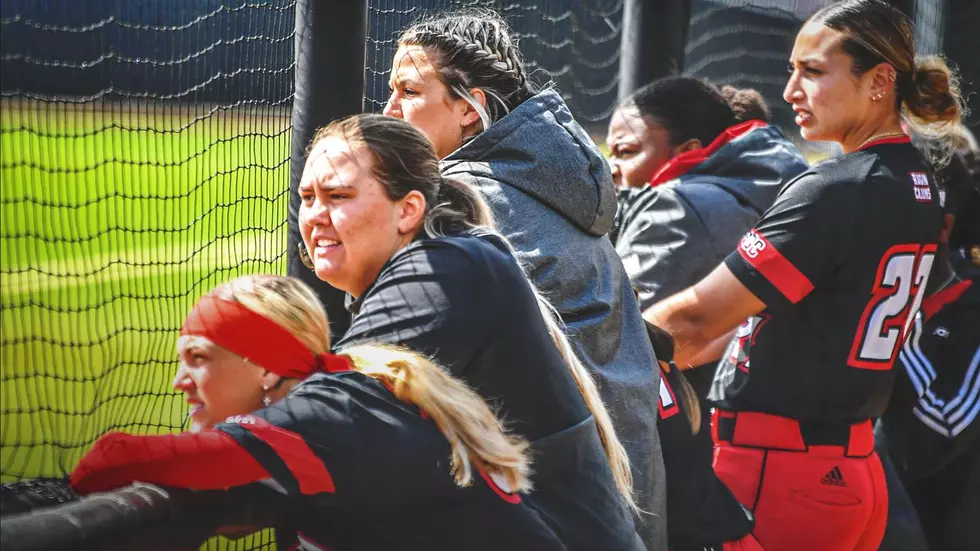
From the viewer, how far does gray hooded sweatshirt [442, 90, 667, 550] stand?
7.68 feet

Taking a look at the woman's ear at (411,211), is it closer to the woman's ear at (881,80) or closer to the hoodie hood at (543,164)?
the hoodie hood at (543,164)

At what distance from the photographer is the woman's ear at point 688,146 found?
11.9 feet

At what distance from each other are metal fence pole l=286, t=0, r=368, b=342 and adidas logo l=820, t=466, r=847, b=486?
1.41m

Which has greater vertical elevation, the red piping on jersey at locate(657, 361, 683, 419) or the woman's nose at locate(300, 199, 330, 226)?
the woman's nose at locate(300, 199, 330, 226)

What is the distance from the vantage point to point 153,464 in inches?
55.9

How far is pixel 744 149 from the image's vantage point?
3.52 metres

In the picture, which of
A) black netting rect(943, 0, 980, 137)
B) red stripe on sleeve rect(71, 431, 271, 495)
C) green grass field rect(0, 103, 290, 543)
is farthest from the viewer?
black netting rect(943, 0, 980, 137)

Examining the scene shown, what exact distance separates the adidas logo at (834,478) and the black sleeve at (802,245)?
1.50 feet

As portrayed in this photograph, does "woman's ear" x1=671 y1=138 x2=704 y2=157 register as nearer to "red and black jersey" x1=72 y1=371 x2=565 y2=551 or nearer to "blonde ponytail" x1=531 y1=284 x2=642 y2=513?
"blonde ponytail" x1=531 y1=284 x2=642 y2=513

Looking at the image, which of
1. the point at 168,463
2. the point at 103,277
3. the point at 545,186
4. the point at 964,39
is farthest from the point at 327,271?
the point at 964,39

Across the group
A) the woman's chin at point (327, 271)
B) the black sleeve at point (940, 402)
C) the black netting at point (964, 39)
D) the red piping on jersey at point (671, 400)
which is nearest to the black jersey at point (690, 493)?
the red piping on jersey at point (671, 400)

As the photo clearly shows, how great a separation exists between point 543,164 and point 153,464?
1161mm

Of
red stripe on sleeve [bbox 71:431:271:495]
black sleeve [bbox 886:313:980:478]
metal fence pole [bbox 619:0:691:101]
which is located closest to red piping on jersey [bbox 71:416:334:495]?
red stripe on sleeve [bbox 71:431:271:495]

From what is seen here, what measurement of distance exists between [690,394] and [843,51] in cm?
98
